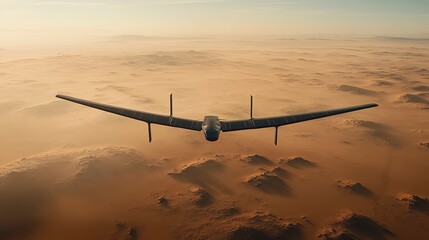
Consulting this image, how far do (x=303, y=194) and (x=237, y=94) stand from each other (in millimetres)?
102213

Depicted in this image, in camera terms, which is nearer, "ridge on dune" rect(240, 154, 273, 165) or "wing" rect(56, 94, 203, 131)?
"wing" rect(56, 94, 203, 131)

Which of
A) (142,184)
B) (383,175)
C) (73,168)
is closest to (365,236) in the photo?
(383,175)

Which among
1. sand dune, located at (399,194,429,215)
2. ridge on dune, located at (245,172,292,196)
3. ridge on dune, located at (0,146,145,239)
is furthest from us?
ridge on dune, located at (245,172,292,196)

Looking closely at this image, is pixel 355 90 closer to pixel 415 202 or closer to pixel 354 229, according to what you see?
pixel 415 202

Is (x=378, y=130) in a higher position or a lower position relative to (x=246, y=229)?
lower

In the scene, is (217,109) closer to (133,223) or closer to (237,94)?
(237,94)

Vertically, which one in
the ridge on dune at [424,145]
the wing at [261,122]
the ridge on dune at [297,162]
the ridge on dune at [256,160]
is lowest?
the ridge on dune at [424,145]

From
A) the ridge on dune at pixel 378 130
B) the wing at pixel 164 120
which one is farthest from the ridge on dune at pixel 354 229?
the ridge on dune at pixel 378 130

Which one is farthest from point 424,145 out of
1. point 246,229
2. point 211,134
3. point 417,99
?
point 211,134

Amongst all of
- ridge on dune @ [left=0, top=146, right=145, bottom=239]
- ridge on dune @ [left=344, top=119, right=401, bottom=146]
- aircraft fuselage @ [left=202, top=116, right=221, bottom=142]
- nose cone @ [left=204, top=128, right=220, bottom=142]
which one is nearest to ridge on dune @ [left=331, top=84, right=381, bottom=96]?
ridge on dune @ [left=344, top=119, right=401, bottom=146]

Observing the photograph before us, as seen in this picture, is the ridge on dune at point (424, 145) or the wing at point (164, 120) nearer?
the wing at point (164, 120)

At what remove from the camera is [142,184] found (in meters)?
51.1

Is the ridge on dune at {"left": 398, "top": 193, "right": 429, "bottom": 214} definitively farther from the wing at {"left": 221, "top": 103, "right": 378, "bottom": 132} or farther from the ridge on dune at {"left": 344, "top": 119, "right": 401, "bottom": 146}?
the ridge on dune at {"left": 344, "top": 119, "right": 401, "bottom": 146}

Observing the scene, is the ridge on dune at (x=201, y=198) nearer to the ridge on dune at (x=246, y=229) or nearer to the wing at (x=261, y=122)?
the ridge on dune at (x=246, y=229)
